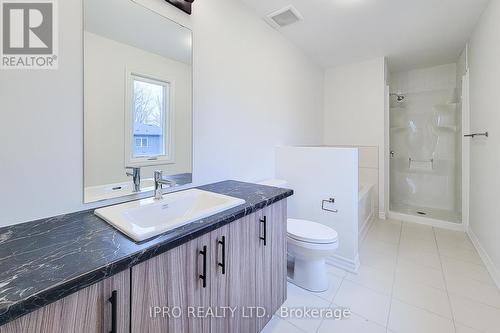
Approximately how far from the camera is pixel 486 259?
2.15 meters

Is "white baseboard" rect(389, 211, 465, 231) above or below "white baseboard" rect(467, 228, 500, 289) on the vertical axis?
above

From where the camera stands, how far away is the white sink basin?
880 mm

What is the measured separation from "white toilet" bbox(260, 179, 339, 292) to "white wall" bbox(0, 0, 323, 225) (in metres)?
0.70

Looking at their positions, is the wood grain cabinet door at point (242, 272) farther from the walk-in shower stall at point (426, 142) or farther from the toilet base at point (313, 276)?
the walk-in shower stall at point (426, 142)

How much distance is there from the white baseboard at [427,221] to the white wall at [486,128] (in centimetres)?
36

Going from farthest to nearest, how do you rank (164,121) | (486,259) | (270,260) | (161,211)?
(486,259) < (164,121) < (270,260) < (161,211)

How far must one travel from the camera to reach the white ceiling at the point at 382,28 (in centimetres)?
209

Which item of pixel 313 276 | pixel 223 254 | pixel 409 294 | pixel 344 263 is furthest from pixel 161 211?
pixel 409 294

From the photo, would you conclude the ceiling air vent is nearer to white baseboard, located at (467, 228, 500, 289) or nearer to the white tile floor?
the white tile floor

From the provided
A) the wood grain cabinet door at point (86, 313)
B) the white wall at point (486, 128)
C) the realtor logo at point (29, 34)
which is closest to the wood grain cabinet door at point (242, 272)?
the wood grain cabinet door at point (86, 313)

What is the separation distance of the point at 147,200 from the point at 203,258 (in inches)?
22.1

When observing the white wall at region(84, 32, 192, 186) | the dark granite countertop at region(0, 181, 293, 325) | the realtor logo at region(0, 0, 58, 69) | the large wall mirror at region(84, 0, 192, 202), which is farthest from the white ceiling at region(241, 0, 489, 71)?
the dark granite countertop at region(0, 181, 293, 325)

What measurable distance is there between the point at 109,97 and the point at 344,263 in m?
2.28

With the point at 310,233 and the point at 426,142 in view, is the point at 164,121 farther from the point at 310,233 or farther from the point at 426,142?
the point at 426,142
